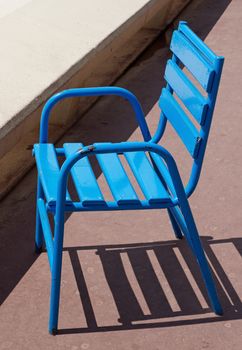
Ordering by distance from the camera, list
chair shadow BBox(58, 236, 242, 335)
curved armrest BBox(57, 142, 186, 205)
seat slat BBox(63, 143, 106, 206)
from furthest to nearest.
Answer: chair shadow BBox(58, 236, 242, 335) < seat slat BBox(63, 143, 106, 206) < curved armrest BBox(57, 142, 186, 205)

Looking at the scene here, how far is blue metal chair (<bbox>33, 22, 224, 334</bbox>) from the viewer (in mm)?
2590

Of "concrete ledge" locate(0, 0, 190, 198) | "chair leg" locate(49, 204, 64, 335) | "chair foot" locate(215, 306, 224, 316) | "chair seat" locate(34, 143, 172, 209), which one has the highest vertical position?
"concrete ledge" locate(0, 0, 190, 198)

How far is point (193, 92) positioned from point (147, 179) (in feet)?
1.22

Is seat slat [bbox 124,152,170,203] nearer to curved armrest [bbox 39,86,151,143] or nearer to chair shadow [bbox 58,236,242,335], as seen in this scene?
curved armrest [bbox 39,86,151,143]

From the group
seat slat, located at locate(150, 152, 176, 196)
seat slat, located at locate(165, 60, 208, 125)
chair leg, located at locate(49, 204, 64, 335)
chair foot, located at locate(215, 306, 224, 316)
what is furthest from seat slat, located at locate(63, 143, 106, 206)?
chair foot, located at locate(215, 306, 224, 316)

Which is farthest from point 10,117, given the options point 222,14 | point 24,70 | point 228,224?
point 222,14

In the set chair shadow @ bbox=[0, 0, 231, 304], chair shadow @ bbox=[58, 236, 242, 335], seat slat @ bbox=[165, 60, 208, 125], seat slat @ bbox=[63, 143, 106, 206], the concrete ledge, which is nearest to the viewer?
seat slat @ bbox=[63, 143, 106, 206]

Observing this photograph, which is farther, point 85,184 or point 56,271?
point 85,184

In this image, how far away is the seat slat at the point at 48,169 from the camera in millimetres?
2690

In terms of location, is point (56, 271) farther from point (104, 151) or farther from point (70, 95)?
point (70, 95)

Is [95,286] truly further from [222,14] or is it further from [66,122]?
[222,14]

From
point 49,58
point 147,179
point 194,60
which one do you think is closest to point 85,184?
point 147,179

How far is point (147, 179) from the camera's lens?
287 cm

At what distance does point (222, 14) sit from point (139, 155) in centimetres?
434
